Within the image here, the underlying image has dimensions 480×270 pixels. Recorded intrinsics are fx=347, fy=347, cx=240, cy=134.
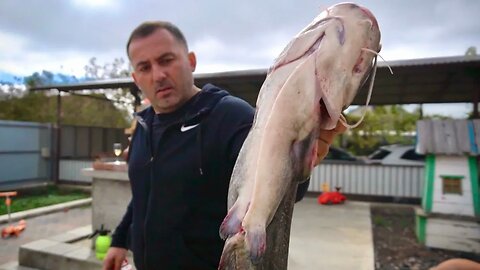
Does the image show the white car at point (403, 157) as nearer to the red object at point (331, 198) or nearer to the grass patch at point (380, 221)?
the red object at point (331, 198)

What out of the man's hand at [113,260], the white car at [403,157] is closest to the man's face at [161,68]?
the man's hand at [113,260]

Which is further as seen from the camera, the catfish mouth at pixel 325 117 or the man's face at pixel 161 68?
the man's face at pixel 161 68

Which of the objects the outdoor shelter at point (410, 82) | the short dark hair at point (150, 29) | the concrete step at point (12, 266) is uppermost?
the outdoor shelter at point (410, 82)

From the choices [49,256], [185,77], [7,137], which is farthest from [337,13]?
[7,137]

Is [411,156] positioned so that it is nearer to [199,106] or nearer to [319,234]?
[319,234]

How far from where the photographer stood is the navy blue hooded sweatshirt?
63.7 inches

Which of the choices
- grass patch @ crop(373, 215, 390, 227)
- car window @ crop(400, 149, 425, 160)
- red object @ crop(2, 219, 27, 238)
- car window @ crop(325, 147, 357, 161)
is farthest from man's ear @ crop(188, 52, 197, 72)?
car window @ crop(325, 147, 357, 161)

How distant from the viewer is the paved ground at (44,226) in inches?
251

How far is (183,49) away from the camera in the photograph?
1.87 m

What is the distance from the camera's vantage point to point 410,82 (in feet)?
26.8

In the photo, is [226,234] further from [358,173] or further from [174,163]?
[358,173]

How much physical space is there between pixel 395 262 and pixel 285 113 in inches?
231

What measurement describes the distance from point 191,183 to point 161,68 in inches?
23.4

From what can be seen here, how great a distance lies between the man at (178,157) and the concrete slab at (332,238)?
10.7ft
